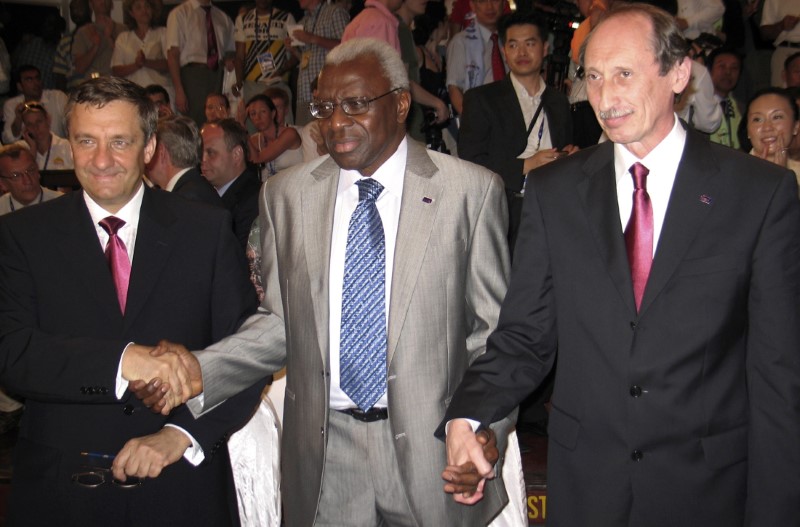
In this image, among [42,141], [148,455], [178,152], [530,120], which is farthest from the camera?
[42,141]

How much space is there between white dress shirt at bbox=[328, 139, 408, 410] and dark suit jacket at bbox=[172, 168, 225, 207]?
2201mm

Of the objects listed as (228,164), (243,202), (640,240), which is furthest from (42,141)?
(640,240)

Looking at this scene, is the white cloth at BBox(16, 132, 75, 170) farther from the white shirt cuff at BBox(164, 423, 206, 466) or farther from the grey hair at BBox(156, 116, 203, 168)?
the white shirt cuff at BBox(164, 423, 206, 466)

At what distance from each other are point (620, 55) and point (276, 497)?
7.13ft

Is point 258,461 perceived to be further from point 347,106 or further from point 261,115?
point 261,115

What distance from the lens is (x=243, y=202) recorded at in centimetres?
567

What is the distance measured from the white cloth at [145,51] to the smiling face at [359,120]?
7.49m

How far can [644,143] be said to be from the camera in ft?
7.30

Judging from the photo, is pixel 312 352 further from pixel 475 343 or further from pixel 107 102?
pixel 107 102

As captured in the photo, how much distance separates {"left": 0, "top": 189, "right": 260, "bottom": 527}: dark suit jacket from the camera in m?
2.30

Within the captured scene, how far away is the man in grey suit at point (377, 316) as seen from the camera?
7.95ft

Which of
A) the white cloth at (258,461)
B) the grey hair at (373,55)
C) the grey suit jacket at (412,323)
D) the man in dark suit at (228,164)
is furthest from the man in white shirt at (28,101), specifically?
the grey suit jacket at (412,323)

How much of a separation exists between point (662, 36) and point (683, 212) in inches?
19.1

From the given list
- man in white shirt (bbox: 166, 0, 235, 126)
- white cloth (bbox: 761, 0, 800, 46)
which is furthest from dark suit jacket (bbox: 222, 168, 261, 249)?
white cloth (bbox: 761, 0, 800, 46)
